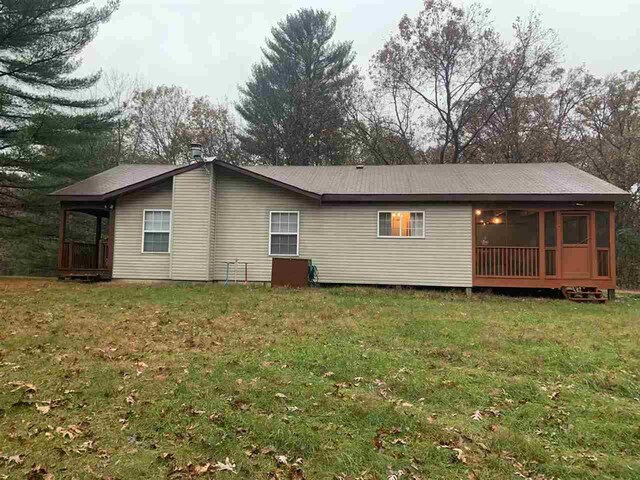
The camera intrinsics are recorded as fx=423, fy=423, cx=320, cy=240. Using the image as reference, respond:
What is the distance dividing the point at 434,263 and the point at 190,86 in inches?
932

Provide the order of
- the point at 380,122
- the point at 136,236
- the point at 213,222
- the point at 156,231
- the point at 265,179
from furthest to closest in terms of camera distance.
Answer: the point at 380,122, the point at 136,236, the point at 156,231, the point at 213,222, the point at 265,179

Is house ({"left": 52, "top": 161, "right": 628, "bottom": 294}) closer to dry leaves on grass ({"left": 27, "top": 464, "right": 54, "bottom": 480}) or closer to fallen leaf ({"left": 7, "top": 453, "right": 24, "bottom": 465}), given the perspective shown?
fallen leaf ({"left": 7, "top": 453, "right": 24, "bottom": 465})

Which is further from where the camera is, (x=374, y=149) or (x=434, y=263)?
(x=374, y=149)

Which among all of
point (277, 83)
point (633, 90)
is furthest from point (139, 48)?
point (633, 90)

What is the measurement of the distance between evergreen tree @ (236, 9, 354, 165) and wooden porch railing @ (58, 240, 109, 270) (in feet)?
46.7

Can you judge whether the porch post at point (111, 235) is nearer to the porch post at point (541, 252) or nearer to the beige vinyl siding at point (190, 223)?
the beige vinyl siding at point (190, 223)

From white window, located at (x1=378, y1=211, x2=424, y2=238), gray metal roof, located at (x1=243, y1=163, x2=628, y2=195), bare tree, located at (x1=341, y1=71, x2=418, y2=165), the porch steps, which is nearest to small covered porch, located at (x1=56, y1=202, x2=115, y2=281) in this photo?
gray metal roof, located at (x1=243, y1=163, x2=628, y2=195)

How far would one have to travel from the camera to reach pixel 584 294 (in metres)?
11.1

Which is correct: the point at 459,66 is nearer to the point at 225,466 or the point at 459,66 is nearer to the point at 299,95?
the point at 299,95

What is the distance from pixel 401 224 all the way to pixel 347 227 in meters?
1.56

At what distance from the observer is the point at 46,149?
53.7ft

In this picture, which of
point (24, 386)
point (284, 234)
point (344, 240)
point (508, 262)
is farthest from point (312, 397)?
point (508, 262)

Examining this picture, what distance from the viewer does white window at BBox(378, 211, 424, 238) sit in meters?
12.1

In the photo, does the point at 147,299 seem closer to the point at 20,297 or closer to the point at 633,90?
the point at 20,297
